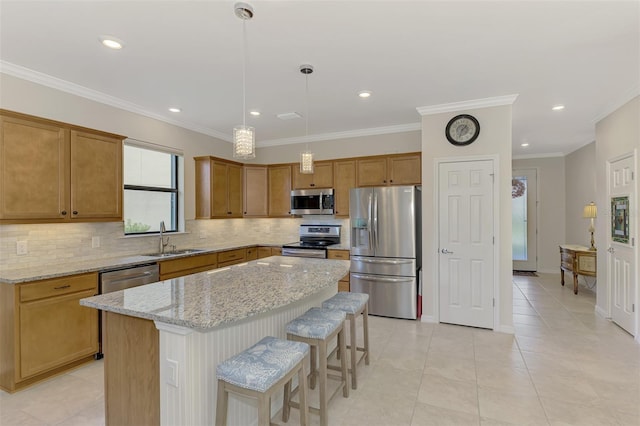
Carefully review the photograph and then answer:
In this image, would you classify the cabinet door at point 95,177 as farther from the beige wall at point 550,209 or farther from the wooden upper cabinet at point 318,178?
the beige wall at point 550,209

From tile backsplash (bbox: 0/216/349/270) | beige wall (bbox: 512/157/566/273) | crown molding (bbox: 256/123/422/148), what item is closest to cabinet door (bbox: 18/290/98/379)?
tile backsplash (bbox: 0/216/349/270)

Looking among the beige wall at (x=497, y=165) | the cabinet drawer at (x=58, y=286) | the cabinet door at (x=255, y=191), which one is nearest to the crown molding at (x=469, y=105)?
the beige wall at (x=497, y=165)

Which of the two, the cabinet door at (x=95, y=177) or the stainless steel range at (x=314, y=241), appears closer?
the cabinet door at (x=95, y=177)

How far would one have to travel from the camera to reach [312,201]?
5.28 m

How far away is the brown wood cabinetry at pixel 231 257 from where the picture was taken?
4.63 meters

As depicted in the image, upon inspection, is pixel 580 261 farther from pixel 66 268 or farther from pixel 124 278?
pixel 66 268

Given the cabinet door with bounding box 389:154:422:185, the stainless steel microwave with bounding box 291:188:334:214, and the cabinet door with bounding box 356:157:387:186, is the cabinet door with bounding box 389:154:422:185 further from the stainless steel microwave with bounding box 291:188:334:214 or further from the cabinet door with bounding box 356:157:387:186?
the stainless steel microwave with bounding box 291:188:334:214

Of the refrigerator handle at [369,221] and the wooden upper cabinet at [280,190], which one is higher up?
the wooden upper cabinet at [280,190]

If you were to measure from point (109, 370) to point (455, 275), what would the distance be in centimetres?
362

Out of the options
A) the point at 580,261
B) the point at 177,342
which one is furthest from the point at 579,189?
the point at 177,342

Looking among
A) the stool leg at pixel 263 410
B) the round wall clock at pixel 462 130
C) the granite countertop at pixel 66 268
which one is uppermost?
the round wall clock at pixel 462 130

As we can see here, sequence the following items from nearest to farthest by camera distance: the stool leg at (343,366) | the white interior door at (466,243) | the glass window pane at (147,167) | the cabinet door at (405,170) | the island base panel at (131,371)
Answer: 1. the island base panel at (131,371)
2. the stool leg at (343,366)
3. the white interior door at (466,243)
4. the glass window pane at (147,167)
5. the cabinet door at (405,170)

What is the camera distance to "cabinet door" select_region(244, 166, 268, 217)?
5.52 metres

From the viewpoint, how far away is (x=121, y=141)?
11.8ft
